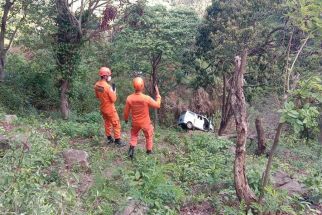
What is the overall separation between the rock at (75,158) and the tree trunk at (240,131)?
8.85 ft

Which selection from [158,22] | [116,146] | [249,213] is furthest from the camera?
[158,22]

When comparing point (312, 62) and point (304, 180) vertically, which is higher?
point (312, 62)

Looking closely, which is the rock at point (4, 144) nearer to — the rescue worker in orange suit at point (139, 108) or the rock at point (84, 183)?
the rock at point (84, 183)

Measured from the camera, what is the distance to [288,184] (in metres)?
7.63

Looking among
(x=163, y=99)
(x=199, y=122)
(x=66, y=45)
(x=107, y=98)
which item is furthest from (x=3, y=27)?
(x=199, y=122)

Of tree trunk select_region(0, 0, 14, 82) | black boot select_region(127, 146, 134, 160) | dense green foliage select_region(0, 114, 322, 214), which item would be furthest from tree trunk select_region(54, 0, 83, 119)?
black boot select_region(127, 146, 134, 160)

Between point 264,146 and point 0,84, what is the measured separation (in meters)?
9.00

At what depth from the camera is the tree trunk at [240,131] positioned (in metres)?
6.23

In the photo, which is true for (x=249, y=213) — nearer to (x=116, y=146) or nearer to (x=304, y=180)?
(x=304, y=180)

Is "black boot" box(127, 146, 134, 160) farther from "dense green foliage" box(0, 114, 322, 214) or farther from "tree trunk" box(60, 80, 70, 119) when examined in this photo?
"tree trunk" box(60, 80, 70, 119)

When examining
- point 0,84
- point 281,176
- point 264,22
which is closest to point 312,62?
point 264,22

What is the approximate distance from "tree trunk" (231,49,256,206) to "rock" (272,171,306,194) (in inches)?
48.7

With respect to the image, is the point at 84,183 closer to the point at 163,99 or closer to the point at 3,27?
the point at 3,27

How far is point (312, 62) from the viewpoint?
13312 mm
